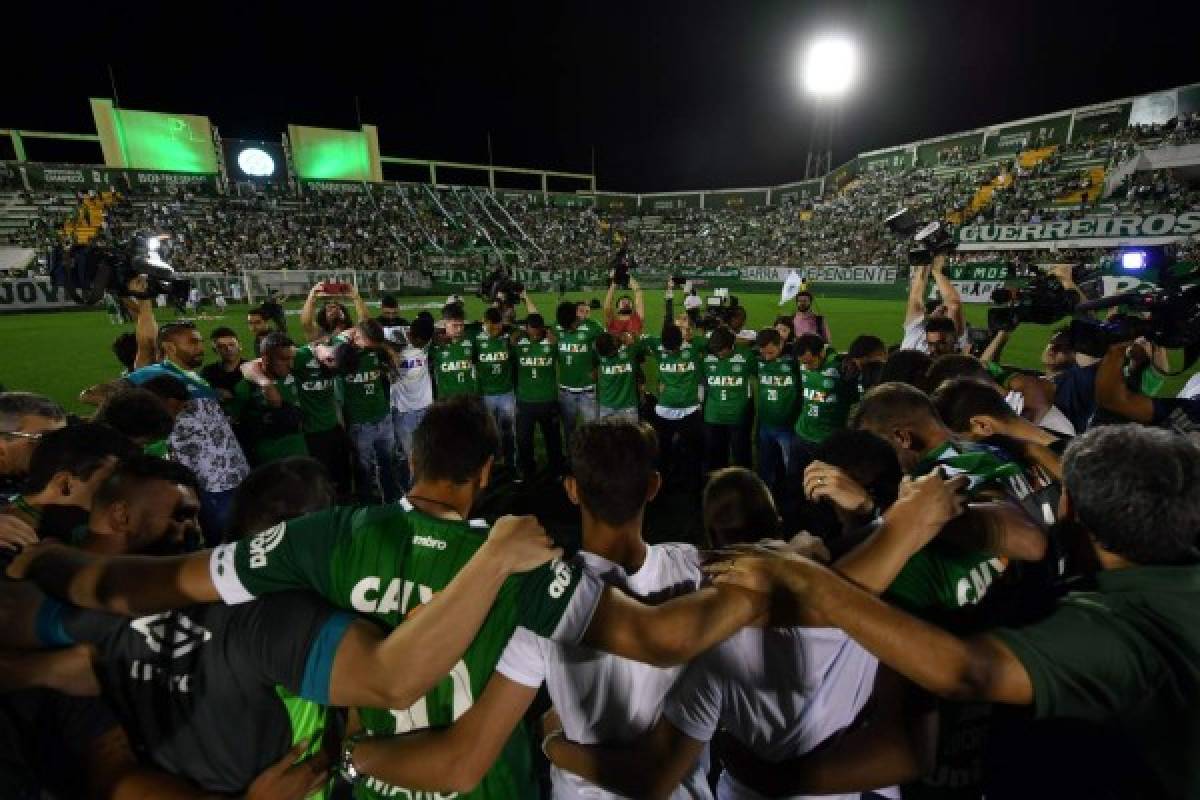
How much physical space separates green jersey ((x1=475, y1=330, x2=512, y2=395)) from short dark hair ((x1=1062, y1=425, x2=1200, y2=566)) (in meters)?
7.47

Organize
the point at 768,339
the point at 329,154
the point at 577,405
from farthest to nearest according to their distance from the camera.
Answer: the point at 329,154, the point at 577,405, the point at 768,339

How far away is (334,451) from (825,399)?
245 inches

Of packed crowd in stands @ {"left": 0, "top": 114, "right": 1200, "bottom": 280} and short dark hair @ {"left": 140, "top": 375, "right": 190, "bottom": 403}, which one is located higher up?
packed crowd in stands @ {"left": 0, "top": 114, "right": 1200, "bottom": 280}

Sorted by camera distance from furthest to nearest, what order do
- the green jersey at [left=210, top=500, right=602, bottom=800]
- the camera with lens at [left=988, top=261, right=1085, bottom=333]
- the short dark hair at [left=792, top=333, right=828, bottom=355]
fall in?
Answer: the short dark hair at [left=792, top=333, right=828, bottom=355] → the camera with lens at [left=988, top=261, right=1085, bottom=333] → the green jersey at [left=210, top=500, right=602, bottom=800]

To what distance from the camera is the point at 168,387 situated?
4773 mm

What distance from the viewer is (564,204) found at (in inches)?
3125

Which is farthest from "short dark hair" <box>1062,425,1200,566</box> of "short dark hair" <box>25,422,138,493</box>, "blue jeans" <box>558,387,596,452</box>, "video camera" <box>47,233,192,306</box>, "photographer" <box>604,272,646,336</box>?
"photographer" <box>604,272,646,336</box>

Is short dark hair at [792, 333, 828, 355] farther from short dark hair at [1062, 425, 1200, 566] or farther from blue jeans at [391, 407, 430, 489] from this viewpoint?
blue jeans at [391, 407, 430, 489]

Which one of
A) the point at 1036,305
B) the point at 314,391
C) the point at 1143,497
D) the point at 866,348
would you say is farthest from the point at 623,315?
the point at 1143,497

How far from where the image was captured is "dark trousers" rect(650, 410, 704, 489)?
7.93 m

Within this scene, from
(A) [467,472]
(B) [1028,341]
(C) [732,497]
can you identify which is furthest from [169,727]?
(B) [1028,341]

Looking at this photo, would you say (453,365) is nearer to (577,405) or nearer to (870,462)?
(577,405)

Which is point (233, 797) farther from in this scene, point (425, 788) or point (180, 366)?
point (180, 366)

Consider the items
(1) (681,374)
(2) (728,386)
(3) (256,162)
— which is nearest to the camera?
(2) (728,386)
